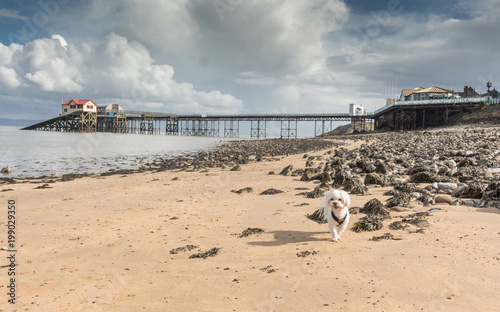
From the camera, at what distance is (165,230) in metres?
6.14

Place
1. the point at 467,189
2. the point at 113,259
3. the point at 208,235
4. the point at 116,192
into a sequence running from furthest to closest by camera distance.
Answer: the point at 116,192 → the point at 467,189 → the point at 208,235 → the point at 113,259

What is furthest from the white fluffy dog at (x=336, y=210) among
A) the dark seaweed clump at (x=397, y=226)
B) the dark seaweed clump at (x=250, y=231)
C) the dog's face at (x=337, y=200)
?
the dark seaweed clump at (x=250, y=231)

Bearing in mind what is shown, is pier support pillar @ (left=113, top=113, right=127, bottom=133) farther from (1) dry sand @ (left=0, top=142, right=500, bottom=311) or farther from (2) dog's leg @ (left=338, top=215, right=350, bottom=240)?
(2) dog's leg @ (left=338, top=215, right=350, bottom=240)

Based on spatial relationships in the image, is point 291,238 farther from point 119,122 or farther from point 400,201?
point 119,122

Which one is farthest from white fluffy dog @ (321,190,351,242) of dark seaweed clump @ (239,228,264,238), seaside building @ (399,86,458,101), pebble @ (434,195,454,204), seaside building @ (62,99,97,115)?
seaside building @ (62,99,97,115)

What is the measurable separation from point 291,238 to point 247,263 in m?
1.17

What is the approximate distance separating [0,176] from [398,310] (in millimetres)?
17324

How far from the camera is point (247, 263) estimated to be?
14.2 ft

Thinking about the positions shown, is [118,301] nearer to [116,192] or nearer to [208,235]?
[208,235]

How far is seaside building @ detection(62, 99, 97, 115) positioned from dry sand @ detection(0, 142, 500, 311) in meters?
114

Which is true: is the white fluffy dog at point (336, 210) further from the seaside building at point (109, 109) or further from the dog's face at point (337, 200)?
the seaside building at point (109, 109)

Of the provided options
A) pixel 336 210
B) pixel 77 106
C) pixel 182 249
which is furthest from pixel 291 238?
pixel 77 106

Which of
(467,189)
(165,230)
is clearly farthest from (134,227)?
(467,189)

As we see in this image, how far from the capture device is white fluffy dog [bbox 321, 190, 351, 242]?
15.7 ft
